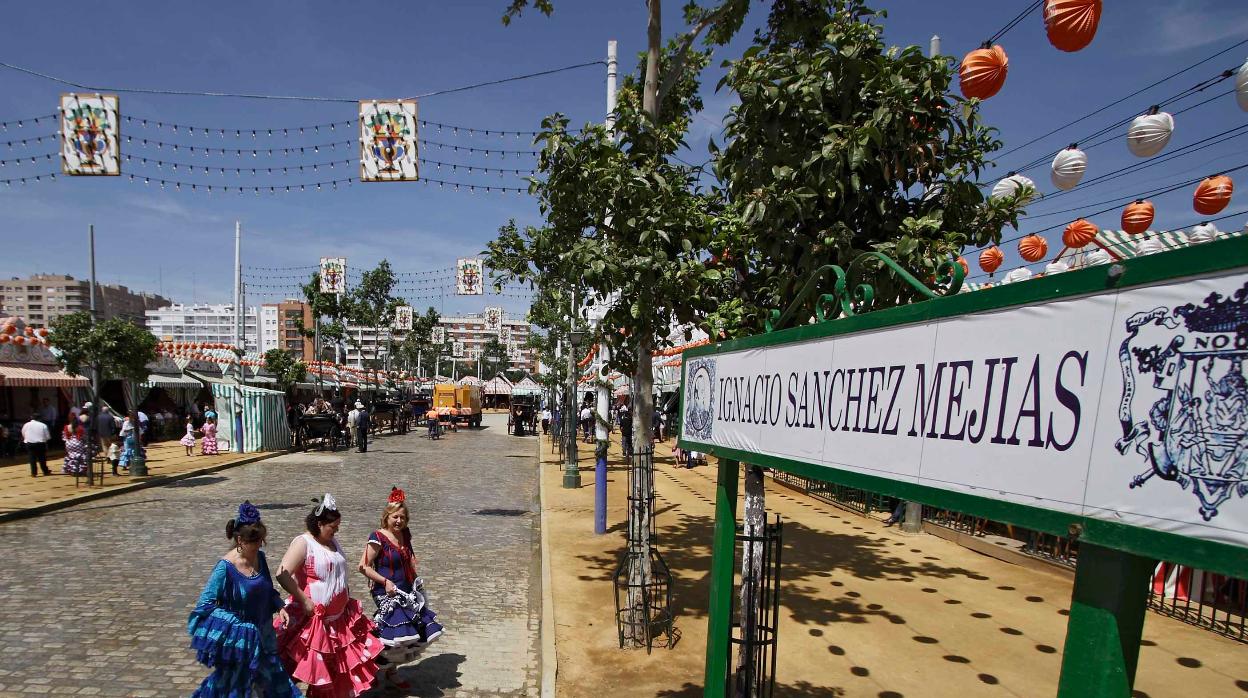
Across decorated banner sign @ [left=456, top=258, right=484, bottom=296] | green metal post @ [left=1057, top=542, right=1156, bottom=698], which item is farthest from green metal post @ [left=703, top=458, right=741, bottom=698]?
decorated banner sign @ [left=456, top=258, right=484, bottom=296]

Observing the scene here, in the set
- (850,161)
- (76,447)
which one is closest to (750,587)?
(850,161)

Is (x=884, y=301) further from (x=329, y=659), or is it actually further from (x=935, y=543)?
(x=935, y=543)

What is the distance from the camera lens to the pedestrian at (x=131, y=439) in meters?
14.9

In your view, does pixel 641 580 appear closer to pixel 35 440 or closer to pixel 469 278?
pixel 35 440

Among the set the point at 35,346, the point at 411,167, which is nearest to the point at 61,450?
the point at 35,346

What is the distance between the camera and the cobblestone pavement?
17.7 ft

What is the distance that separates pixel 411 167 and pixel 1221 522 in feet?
37.4

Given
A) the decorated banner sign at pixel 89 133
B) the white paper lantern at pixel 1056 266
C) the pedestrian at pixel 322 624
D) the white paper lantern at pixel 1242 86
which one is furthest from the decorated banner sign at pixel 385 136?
the white paper lantern at pixel 1242 86

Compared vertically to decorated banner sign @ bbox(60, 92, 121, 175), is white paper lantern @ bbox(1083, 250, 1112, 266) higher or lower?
lower

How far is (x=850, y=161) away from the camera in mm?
3719

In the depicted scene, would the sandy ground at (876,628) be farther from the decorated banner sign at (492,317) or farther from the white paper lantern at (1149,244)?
the decorated banner sign at (492,317)

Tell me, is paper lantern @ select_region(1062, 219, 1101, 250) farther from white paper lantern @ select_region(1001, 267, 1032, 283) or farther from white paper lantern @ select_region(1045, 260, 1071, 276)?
white paper lantern @ select_region(1001, 267, 1032, 283)

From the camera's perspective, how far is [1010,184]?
900 centimetres

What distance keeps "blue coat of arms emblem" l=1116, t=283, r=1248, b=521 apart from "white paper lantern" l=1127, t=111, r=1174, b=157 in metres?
9.27
